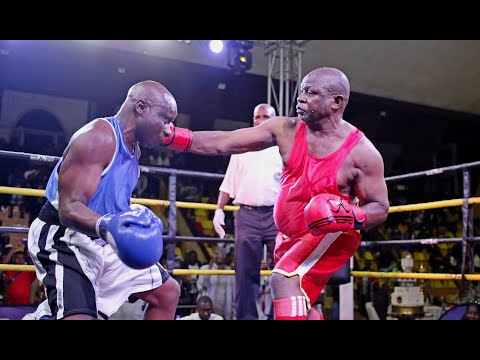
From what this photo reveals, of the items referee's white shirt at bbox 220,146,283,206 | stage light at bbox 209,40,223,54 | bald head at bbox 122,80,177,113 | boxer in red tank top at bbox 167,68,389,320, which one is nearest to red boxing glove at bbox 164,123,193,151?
boxer in red tank top at bbox 167,68,389,320

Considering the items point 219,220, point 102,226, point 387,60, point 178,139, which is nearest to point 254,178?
point 219,220

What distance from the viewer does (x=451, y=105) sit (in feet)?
34.7

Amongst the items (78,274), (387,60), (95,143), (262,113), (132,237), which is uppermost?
(387,60)

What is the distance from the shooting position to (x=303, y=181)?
7.32 ft

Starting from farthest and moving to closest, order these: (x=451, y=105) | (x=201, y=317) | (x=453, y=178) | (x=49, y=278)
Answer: (x=453, y=178), (x=451, y=105), (x=201, y=317), (x=49, y=278)

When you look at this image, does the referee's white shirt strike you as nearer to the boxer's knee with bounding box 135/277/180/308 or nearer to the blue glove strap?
the boxer's knee with bounding box 135/277/180/308

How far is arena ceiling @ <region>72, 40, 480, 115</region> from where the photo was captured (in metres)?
8.30

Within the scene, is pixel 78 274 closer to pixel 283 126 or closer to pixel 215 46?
pixel 283 126

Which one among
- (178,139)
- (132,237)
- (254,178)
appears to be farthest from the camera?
(254,178)

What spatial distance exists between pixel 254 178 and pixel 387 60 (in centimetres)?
627

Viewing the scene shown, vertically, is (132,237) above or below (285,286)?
above
